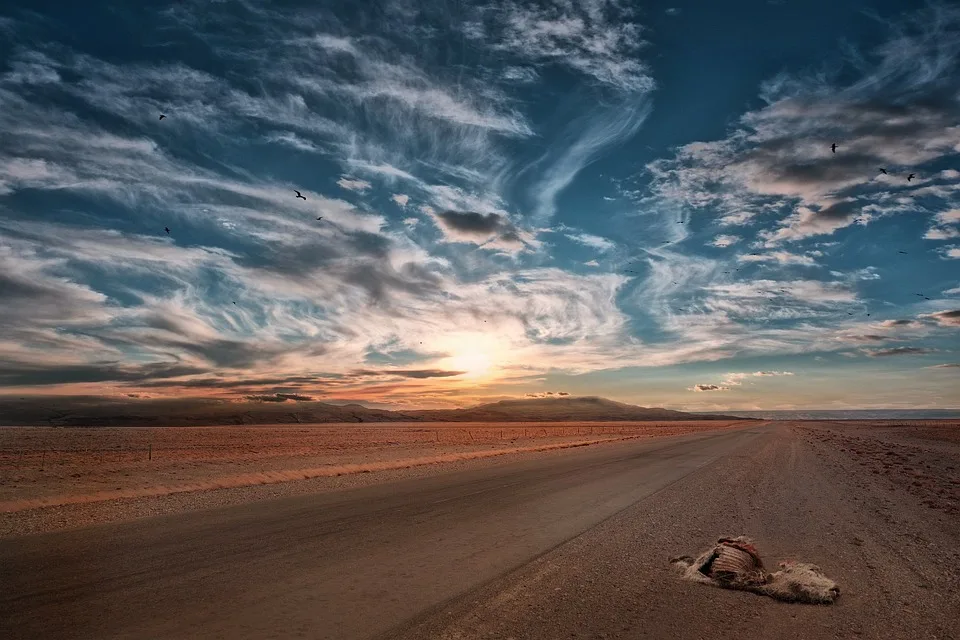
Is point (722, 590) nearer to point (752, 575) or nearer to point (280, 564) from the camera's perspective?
point (752, 575)

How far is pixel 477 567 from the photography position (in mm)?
8750

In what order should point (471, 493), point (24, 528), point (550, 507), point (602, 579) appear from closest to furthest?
1. point (602, 579)
2. point (24, 528)
3. point (550, 507)
4. point (471, 493)

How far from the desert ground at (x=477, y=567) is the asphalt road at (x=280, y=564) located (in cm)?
4

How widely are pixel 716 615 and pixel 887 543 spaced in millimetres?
6166

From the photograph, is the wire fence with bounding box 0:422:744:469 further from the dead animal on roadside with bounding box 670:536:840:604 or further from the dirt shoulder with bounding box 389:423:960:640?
the dead animal on roadside with bounding box 670:536:840:604

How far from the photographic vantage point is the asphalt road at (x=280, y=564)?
644 centimetres

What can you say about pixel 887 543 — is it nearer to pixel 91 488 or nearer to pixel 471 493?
pixel 471 493

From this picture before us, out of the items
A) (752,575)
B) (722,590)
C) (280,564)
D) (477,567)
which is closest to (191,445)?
(280,564)

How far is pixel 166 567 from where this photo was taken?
28.4ft

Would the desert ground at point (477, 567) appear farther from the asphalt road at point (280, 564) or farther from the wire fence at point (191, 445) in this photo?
the wire fence at point (191, 445)

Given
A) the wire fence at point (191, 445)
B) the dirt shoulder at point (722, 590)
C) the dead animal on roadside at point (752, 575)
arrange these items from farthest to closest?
the wire fence at point (191, 445) → the dead animal on roadside at point (752, 575) → the dirt shoulder at point (722, 590)

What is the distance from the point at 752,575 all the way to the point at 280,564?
727cm

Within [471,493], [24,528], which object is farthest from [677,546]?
[24,528]

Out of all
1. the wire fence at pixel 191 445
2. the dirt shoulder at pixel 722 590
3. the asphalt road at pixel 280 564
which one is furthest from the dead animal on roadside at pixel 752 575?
the wire fence at pixel 191 445
